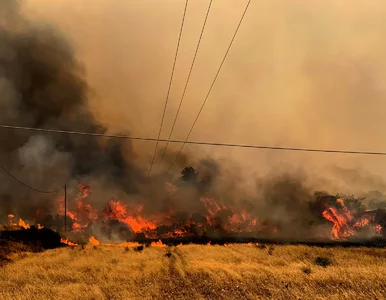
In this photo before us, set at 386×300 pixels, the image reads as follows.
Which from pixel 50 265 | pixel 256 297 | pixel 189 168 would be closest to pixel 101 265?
pixel 50 265

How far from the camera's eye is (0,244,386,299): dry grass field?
2011 cm

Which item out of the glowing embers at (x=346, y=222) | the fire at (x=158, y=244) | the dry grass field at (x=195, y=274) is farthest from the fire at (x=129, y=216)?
the glowing embers at (x=346, y=222)

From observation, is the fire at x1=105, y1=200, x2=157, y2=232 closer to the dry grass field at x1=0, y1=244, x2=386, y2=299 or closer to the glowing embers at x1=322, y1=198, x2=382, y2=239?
the dry grass field at x1=0, y1=244, x2=386, y2=299

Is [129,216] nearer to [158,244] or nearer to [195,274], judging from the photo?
[158,244]

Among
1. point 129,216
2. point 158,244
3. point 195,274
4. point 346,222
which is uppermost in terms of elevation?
point 195,274

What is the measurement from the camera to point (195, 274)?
23062 millimetres

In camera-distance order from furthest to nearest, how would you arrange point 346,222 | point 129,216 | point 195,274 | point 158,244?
point 129,216 → point 346,222 → point 158,244 → point 195,274

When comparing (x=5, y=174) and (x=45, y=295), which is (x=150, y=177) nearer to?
(x=5, y=174)

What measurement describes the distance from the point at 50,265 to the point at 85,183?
27.7 meters

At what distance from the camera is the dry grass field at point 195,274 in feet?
66.0

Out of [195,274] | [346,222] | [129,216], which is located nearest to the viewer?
[195,274]

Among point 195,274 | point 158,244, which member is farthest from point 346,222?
point 195,274

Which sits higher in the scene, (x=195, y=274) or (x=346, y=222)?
(x=195, y=274)

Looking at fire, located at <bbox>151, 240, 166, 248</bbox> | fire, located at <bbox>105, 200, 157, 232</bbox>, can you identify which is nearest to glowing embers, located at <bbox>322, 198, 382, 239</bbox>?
fire, located at <bbox>151, 240, 166, 248</bbox>
